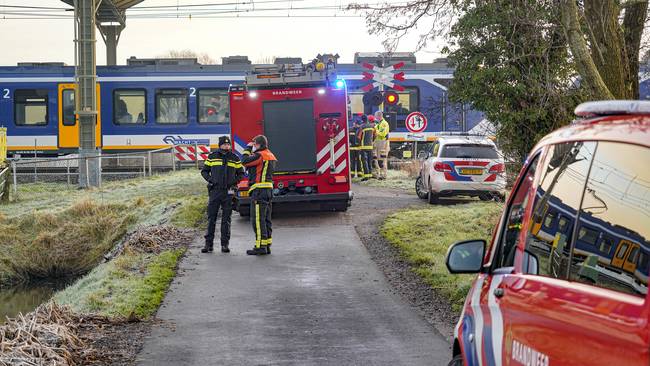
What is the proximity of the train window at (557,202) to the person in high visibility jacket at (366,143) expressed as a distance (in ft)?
78.0

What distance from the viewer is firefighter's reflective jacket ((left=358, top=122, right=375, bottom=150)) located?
28078 mm

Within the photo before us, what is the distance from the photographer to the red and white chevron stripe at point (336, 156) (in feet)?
66.5

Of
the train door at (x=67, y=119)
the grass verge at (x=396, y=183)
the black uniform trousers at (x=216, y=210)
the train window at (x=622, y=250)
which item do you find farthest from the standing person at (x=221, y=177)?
the train door at (x=67, y=119)

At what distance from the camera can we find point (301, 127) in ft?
66.9

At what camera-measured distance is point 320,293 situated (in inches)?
499

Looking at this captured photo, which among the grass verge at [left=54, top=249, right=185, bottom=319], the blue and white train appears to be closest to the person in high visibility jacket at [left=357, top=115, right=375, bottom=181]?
the blue and white train

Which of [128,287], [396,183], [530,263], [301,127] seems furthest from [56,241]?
[530,263]

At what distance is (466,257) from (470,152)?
17786 mm

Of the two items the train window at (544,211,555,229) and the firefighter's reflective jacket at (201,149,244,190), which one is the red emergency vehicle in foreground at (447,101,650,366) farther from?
the firefighter's reflective jacket at (201,149,244,190)

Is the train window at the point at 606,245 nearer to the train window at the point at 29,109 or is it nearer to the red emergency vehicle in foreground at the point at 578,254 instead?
the red emergency vehicle in foreground at the point at 578,254

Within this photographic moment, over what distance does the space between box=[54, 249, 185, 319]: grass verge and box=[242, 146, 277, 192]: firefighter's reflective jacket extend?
165 centimetres

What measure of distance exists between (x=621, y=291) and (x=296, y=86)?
56.7 feet

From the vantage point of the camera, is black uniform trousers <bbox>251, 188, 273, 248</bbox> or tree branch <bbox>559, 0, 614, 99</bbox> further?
black uniform trousers <bbox>251, 188, 273, 248</bbox>

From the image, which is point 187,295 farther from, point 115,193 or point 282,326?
point 115,193
